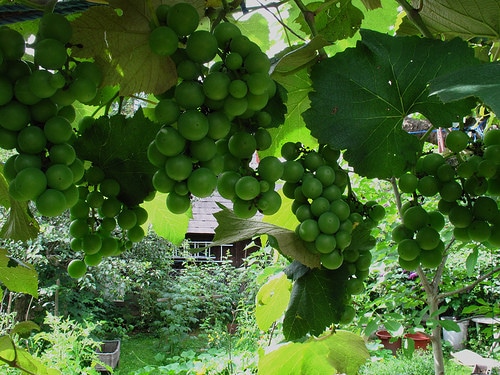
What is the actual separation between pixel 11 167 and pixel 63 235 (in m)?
6.79

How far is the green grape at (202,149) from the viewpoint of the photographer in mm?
547

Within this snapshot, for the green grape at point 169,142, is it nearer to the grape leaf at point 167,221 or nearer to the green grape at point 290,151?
the green grape at point 290,151

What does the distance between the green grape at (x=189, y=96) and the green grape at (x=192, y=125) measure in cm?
1

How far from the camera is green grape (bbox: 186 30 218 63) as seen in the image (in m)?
0.55

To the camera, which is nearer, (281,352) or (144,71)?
(144,71)

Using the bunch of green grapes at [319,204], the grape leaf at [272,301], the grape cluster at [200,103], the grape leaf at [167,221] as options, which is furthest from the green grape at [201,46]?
the grape leaf at [272,301]

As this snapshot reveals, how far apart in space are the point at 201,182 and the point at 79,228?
0.27 m

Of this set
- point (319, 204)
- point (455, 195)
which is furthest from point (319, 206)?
point (455, 195)

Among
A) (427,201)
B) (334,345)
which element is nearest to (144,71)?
(334,345)

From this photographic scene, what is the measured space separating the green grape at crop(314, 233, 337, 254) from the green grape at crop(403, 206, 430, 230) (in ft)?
0.53

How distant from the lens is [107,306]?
8180 mm

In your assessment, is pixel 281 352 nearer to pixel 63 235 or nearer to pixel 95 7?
pixel 95 7

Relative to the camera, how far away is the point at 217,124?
55cm

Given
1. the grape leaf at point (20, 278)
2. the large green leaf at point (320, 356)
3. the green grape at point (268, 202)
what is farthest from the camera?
the large green leaf at point (320, 356)
